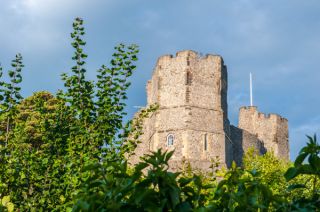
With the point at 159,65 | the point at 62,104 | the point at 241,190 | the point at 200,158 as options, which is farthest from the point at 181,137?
the point at 241,190

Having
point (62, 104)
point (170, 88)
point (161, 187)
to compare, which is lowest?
point (161, 187)

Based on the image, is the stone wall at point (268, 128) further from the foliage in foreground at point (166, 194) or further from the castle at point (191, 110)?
the foliage in foreground at point (166, 194)

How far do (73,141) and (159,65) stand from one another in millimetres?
42212

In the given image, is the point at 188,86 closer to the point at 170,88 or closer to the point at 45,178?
the point at 170,88

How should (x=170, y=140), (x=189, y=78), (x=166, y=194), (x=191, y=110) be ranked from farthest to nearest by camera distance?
(x=189, y=78)
(x=191, y=110)
(x=170, y=140)
(x=166, y=194)

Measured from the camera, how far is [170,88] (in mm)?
50188

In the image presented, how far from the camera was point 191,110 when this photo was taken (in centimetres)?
4934

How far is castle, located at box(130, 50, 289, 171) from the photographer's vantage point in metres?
48.9

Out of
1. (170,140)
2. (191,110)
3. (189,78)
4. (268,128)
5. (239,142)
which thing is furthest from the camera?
(268,128)

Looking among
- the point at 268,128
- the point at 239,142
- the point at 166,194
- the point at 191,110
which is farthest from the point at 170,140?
the point at 166,194

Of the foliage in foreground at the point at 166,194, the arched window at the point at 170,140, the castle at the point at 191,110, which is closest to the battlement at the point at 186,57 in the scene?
the castle at the point at 191,110

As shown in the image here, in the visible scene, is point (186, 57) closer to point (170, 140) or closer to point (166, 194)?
point (170, 140)

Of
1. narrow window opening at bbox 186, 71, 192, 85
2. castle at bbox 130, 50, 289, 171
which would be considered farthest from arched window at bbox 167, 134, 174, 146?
narrow window opening at bbox 186, 71, 192, 85

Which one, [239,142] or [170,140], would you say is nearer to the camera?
[170,140]
